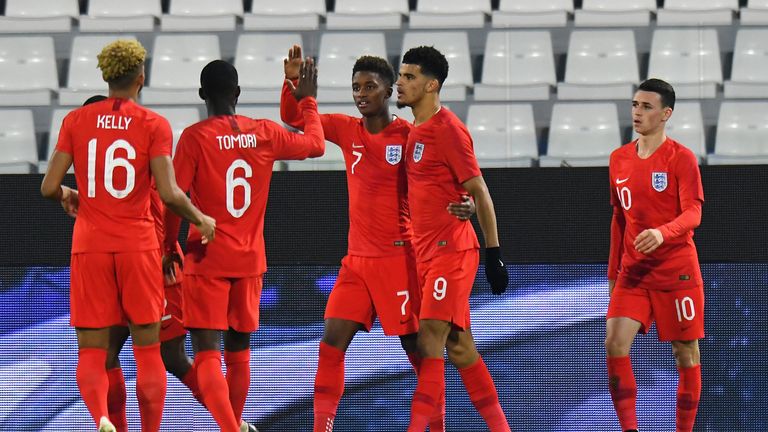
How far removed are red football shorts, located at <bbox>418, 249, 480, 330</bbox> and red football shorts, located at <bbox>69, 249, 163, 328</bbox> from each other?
4.66ft

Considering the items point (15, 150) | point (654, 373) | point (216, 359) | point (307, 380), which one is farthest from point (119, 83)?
point (654, 373)

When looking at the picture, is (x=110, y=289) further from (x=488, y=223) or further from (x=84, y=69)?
(x=84, y=69)

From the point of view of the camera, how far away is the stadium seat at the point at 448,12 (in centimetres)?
928

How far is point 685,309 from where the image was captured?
6699 millimetres

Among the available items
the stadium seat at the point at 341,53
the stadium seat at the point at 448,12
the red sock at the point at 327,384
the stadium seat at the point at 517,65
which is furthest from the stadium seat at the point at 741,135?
the red sock at the point at 327,384

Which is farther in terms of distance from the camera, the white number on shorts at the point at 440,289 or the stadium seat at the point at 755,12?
the stadium seat at the point at 755,12

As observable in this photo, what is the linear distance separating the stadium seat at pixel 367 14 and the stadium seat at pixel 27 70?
1.93 metres

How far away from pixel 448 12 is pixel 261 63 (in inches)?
84.2

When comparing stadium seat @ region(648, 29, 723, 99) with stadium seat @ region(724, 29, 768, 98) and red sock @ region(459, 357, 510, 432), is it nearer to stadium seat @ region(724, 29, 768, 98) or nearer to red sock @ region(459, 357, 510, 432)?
stadium seat @ region(724, 29, 768, 98)

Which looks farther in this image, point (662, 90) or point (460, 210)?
point (662, 90)

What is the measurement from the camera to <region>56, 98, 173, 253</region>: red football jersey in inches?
218

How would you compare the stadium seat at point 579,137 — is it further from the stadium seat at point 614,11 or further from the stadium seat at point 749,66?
the stadium seat at point 614,11

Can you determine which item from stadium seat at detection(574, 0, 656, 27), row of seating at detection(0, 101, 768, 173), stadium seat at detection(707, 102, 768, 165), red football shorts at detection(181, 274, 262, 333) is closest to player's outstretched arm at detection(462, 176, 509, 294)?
red football shorts at detection(181, 274, 262, 333)

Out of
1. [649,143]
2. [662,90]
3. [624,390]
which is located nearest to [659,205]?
[649,143]
